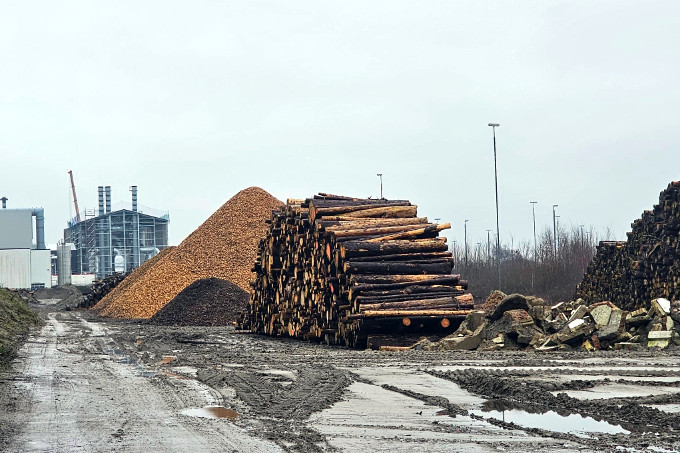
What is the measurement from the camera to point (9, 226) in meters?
93.4

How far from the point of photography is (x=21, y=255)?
90.5 meters

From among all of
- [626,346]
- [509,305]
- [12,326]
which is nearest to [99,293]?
[12,326]

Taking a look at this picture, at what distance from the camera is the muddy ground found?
25.5 feet

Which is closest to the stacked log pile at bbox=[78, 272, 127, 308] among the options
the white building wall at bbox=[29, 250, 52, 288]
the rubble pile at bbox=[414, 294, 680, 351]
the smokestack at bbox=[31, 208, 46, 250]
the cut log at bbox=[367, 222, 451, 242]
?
the white building wall at bbox=[29, 250, 52, 288]

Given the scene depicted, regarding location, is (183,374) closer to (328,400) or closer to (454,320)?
(328,400)

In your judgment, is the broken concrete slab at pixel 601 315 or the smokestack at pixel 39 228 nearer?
the broken concrete slab at pixel 601 315

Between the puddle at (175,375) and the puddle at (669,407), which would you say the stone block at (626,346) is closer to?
the puddle at (669,407)

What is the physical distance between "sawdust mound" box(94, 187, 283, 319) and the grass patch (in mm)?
7990

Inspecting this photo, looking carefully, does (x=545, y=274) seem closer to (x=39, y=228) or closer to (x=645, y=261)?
(x=645, y=261)

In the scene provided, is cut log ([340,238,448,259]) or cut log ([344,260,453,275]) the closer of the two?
cut log ([344,260,453,275])

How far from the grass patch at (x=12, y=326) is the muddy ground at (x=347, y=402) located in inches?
45.2

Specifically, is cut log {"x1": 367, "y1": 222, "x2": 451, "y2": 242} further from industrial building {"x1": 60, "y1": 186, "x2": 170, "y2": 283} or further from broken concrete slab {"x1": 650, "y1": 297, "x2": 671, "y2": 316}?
industrial building {"x1": 60, "y1": 186, "x2": 170, "y2": 283}

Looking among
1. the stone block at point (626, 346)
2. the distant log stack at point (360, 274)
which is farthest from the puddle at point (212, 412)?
the stone block at point (626, 346)

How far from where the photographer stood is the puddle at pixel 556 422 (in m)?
→ 8.40
